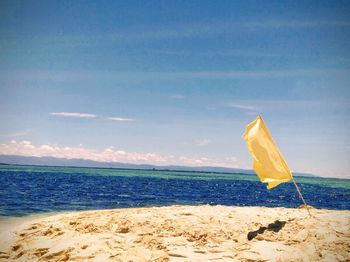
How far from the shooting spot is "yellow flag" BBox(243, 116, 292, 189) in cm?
1070

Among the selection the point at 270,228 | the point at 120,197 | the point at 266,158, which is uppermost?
the point at 266,158

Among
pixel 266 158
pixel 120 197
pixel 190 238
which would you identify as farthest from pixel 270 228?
pixel 120 197

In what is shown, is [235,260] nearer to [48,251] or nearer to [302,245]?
[302,245]

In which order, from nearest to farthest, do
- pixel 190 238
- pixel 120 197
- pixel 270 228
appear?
pixel 190 238 < pixel 270 228 < pixel 120 197

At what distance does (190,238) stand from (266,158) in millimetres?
3780

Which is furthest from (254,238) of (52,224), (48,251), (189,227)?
(52,224)

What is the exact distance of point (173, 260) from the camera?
7988 millimetres

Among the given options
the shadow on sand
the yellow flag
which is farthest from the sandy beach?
the yellow flag

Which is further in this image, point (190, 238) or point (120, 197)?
point (120, 197)

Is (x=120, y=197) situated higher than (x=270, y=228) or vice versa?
(x=270, y=228)

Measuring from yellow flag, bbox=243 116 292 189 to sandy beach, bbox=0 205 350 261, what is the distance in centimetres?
154

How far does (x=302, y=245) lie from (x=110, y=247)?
17.4 ft

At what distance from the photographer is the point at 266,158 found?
10.8 metres

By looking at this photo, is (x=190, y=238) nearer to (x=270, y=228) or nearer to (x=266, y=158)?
(x=270, y=228)
